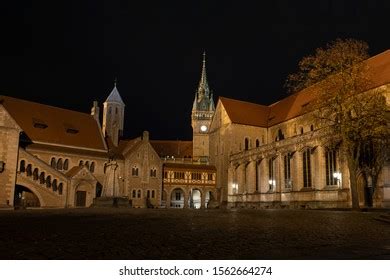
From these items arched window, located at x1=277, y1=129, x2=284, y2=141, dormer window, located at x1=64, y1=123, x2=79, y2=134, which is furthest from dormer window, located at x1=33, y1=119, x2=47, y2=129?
arched window, located at x1=277, y1=129, x2=284, y2=141

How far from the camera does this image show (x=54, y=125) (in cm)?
5956

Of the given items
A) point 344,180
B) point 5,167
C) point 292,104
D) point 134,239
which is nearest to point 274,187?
point 344,180

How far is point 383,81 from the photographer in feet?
144

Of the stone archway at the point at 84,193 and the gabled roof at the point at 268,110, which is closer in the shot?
the stone archway at the point at 84,193

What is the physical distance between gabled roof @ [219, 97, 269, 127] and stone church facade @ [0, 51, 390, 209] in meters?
0.20

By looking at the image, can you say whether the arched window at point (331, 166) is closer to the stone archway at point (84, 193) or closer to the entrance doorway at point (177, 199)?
the stone archway at point (84, 193)

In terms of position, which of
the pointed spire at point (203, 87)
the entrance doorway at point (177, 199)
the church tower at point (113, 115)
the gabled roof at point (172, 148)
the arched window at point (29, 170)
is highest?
the pointed spire at point (203, 87)

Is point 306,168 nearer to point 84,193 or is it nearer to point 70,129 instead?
point 84,193

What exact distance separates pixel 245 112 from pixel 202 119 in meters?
37.8

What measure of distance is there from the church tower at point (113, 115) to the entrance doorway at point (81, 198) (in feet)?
112

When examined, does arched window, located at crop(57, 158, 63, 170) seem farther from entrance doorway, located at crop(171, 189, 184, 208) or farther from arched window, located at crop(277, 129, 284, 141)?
arched window, located at crop(277, 129, 284, 141)

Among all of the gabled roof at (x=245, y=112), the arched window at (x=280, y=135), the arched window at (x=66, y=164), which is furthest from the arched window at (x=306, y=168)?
the arched window at (x=66, y=164)

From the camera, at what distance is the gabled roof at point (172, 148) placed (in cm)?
10194
